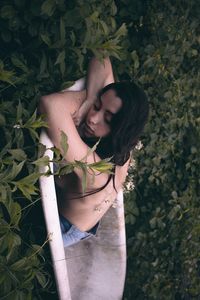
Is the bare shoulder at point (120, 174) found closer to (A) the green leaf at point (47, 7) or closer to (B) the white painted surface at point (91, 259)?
(B) the white painted surface at point (91, 259)

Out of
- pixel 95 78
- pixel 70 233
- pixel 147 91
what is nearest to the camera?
pixel 70 233

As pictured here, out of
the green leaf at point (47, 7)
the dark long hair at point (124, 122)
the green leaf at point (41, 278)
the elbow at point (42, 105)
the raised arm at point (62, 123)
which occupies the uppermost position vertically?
the green leaf at point (47, 7)

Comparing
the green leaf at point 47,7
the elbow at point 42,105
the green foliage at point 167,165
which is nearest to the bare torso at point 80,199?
the elbow at point 42,105

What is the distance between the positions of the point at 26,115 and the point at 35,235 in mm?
618

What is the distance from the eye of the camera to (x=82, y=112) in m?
2.98

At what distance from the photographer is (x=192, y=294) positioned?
4352mm

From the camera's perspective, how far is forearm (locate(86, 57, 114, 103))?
3102mm

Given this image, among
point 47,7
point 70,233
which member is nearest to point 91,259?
point 70,233

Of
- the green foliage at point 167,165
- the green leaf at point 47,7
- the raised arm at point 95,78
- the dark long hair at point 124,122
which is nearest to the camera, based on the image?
the green leaf at point 47,7

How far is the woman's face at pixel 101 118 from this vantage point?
2900mm

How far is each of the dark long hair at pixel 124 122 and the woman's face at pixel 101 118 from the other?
2cm

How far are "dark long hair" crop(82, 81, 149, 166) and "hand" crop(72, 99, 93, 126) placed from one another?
0.07 meters

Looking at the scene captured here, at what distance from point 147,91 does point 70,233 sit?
1.18 m

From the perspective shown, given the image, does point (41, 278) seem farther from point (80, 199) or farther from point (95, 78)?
point (95, 78)
